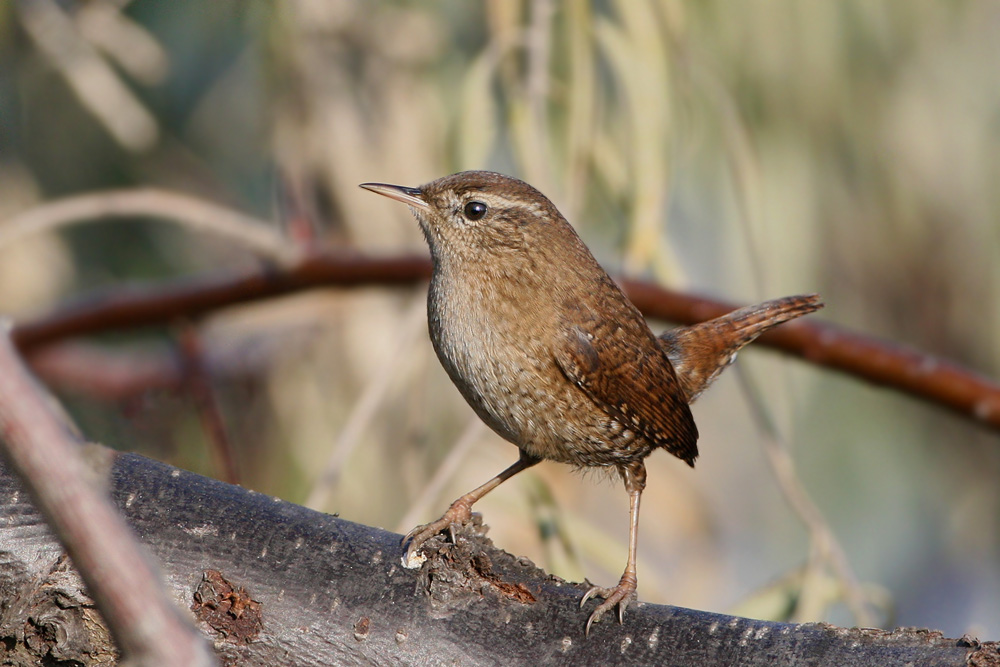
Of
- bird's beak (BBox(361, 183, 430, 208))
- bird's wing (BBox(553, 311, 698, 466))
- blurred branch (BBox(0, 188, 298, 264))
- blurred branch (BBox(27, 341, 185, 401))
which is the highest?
blurred branch (BBox(27, 341, 185, 401))

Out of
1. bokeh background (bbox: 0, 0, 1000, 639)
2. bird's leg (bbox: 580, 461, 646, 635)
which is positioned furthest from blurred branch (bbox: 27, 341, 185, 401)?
bird's leg (bbox: 580, 461, 646, 635)

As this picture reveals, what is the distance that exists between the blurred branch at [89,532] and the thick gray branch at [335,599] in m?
1.13

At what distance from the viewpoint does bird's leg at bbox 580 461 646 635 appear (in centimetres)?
164

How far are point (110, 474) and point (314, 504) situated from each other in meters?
1.08

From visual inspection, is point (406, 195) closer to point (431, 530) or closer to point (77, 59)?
point (431, 530)

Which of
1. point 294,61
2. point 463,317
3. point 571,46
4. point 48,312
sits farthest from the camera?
point 294,61

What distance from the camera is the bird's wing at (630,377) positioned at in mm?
2234

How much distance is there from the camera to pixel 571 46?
10.6ft

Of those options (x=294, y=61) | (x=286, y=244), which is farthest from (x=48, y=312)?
(x=294, y=61)

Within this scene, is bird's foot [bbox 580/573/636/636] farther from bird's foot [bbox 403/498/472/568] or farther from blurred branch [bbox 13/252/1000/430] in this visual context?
blurred branch [bbox 13/252/1000/430]

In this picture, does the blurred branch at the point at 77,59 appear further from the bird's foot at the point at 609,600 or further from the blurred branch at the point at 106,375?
the bird's foot at the point at 609,600

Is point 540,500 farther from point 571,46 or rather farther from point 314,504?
point 571,46

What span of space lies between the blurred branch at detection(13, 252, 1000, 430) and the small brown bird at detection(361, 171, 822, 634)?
517mm

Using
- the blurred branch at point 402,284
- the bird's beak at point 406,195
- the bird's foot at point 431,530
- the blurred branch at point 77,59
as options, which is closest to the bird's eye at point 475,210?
the bird's beak at point 406,195
